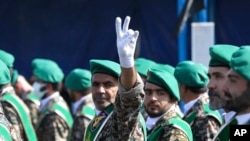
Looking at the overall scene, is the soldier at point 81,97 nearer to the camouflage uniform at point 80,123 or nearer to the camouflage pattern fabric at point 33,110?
the camouflage uniform at point 80,123

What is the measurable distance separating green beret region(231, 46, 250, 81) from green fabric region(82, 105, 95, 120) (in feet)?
10.8

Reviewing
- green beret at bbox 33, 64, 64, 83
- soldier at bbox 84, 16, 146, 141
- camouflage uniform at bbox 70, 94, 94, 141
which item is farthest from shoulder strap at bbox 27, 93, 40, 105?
soldier at bbox 84, 16, 146, 141

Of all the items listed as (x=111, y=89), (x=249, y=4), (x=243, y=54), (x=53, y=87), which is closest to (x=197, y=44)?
(x=249, y=4)

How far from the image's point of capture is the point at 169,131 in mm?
5922

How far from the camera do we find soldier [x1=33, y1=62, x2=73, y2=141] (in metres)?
8.76

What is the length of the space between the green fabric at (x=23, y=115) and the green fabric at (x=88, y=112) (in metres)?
0.62

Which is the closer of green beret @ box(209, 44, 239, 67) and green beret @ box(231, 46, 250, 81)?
green beret @ box(231, 46, 250, 81)

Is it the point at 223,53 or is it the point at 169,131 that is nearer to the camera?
the point at 169,131

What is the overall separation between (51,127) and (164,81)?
8.65ft

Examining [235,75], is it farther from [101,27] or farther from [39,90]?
[101,27]

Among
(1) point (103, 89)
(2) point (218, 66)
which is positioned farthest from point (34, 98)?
(2) point (218, 66)

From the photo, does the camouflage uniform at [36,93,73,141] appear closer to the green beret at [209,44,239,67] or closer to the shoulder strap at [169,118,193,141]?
the shoulder strap at [169,118,193,141]

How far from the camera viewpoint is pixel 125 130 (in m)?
5.13

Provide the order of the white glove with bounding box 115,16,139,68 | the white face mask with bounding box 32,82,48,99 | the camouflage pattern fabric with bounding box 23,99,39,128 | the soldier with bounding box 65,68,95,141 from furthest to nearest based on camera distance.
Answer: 1. the white face mask with bounding box 32,82,48,99
2. the camouflage pattern fabric with bounding box 23,99,39,128
3. the soldier with bounding box 65,68,95,141
4. the white glove with bounding box 115,16,139,68
